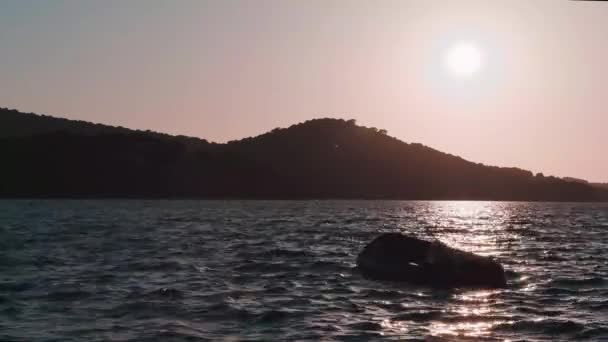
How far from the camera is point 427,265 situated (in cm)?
2653

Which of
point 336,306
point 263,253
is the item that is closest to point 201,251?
point 263,253

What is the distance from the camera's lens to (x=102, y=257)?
32.9 metres

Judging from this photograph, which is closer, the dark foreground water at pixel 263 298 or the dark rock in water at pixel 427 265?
the dark foreground water at pixel 263 298

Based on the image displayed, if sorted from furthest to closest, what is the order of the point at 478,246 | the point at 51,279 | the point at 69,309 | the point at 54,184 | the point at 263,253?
the point at 54,184 → the point at 478,246 → the point at 263,253 → the point at 51,279 → the point at 69,309

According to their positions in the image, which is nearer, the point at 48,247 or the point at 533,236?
the point at 48,247

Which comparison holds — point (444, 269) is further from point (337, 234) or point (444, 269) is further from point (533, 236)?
point (533, 236)

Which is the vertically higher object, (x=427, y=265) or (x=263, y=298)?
(x=427, y=265)

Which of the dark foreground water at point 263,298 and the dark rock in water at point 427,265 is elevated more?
the dark rock in water at point 427,265

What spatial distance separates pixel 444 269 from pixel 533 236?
31.4 metres

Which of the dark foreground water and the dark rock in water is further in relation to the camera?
the dark rock in water

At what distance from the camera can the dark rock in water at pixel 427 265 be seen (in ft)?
84.5

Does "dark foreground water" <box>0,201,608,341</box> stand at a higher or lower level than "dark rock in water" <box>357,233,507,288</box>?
lower

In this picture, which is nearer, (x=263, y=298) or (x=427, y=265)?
(x=263, y=298)

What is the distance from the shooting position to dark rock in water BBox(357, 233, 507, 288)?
84.5 feet
